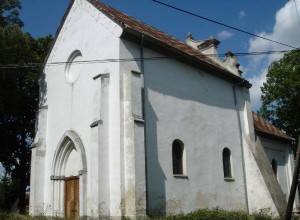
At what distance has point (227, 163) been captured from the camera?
20.4m

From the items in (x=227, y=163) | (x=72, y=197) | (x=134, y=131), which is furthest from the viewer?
(x=227, y=163)

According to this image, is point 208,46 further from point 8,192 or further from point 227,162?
point 8,192

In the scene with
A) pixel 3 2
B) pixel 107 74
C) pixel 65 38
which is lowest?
pixel 107 74

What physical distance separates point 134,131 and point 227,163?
776 centimetres

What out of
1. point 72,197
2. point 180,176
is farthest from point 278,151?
point 72,197

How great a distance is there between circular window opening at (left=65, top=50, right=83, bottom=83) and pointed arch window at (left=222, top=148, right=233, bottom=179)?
28.7 ft

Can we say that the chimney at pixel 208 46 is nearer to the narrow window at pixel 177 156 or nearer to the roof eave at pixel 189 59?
the roof eave at pixel 189 59

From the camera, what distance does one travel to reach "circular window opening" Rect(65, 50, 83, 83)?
18472 mm

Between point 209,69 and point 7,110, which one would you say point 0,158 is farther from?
point 209,69

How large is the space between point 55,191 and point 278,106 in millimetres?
27354

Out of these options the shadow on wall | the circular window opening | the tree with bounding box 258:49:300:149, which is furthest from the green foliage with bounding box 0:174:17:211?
the tree with bounding box 258:49:300:149

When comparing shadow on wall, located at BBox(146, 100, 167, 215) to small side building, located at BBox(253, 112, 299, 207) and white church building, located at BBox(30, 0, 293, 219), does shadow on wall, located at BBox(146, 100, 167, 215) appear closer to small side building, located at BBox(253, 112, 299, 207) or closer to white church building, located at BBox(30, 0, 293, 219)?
white church building, located at BBox(30, 0, 293, 219)

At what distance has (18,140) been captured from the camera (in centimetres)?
2561

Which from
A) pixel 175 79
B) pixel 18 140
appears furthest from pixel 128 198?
pixel 18 140
